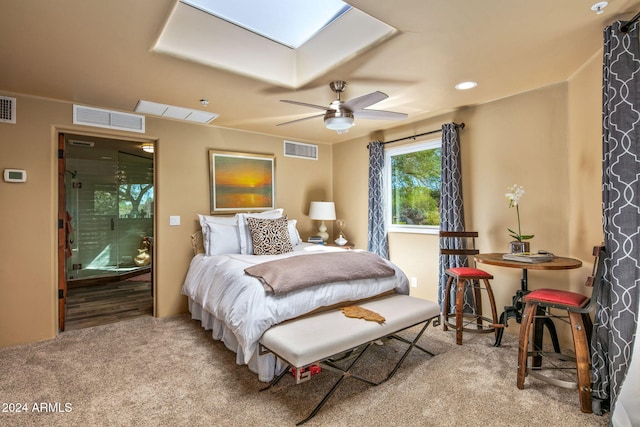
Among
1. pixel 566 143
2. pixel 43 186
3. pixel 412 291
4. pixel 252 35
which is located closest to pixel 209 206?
pixel 43 186

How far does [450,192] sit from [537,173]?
812 mm

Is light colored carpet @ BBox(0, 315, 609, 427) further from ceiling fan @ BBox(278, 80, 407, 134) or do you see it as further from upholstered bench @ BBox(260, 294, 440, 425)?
ceiling fan @ BBox(278, 80, 407, 134)

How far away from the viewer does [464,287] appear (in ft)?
9.94

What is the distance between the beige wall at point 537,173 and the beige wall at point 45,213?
3010 millimetres

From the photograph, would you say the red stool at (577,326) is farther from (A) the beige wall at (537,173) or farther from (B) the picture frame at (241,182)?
(B) the picture frame at (241,182)

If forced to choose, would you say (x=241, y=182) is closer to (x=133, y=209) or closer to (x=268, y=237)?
(x=268, y=237)

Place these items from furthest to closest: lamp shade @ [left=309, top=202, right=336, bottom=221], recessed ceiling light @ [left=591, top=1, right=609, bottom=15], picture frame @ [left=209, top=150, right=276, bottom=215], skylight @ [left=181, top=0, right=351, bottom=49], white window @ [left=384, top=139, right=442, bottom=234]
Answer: lamp shade @ [left=309, top=202, right=336, bottom=221] < picture frame @ [left=209, top=150, right=276, bottom=215] < white window @ [left=384, top=139, right=442, bottom=234] < skylight @ [left=181, top=0, right=351, bottom=49] < recessed ceiling light @ [left=591, top=1, right=609, bottom=15]

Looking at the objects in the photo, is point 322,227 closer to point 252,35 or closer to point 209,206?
→ point 209,206

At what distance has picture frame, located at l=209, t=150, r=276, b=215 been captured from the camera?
418 cm

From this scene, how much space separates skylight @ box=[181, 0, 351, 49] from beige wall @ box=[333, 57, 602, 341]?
6.45 feet

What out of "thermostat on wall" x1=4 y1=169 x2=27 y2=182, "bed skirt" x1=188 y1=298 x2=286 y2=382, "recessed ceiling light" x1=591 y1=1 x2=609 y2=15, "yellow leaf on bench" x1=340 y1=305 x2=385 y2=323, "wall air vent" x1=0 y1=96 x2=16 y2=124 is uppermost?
"recessed ceiling light" x1=591 y1=1 x2=609 y2=15

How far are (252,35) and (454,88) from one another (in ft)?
6.10

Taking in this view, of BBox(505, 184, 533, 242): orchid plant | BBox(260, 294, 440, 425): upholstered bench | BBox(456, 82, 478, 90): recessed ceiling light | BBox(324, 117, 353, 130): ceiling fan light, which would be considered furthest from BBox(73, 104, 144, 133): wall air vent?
BBox(505, 184, 533, 242): orchid plant

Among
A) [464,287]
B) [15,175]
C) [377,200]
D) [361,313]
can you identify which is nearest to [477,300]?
[464,287]
